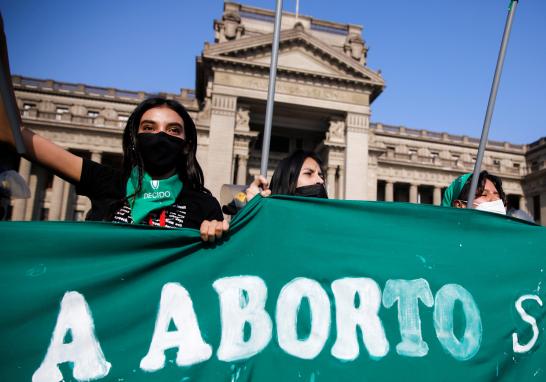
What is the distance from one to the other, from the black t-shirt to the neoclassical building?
22.8 metres

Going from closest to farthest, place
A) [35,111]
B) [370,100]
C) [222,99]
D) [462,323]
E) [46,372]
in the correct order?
[46,372], [462,323], [222,99], [35,111], [370,100]

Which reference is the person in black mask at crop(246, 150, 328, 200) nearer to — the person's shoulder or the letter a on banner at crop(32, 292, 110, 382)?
the person's shoulder

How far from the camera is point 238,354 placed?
82.6 inches

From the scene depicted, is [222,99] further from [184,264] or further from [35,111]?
[184,264]

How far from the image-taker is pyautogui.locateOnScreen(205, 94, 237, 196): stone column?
992 inches

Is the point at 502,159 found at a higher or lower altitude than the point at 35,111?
higher

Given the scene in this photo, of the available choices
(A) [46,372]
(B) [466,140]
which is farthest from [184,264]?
(B) [466,140]

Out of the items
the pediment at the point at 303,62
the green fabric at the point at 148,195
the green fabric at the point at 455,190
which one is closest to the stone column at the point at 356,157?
the pediment at the point at 303,62

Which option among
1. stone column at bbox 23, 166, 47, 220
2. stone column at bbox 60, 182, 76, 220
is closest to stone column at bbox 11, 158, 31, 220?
stone column at bbox 23, 166, 47, 220

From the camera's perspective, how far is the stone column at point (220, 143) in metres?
25.2

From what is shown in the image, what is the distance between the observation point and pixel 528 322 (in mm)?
2680

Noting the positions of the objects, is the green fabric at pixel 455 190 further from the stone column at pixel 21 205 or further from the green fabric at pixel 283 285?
the stone column at pixel 21 205

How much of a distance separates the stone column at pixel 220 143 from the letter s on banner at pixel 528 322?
2288 cm

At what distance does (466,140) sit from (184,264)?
158 feet
